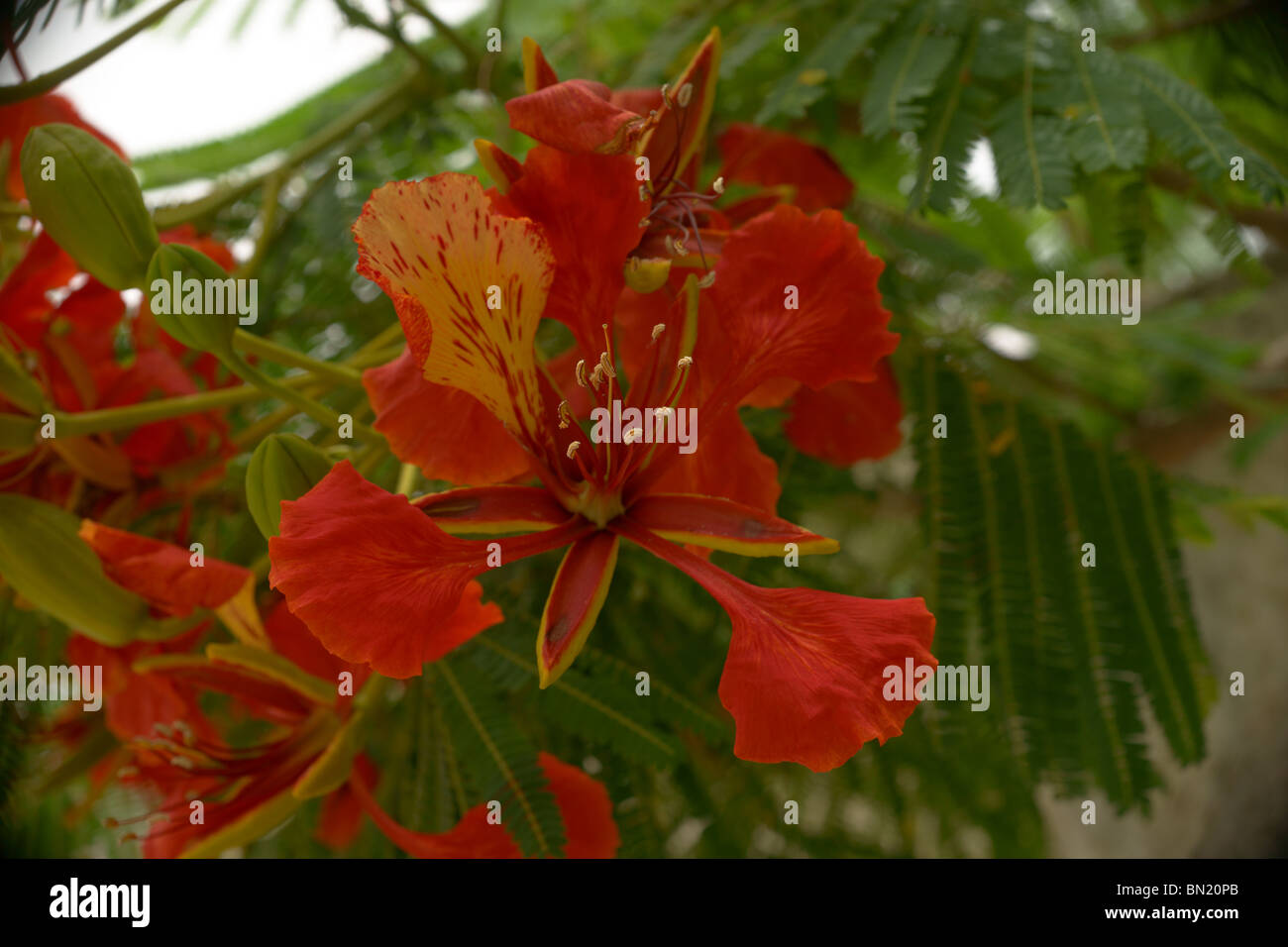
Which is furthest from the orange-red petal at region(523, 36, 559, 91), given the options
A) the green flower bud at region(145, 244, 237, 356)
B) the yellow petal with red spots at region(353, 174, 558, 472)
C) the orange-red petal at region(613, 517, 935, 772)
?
the orange-red petal at region(613, 517, 935, 772)

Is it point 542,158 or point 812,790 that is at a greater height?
point 542,158

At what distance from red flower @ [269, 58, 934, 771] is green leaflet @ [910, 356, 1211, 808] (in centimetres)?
38

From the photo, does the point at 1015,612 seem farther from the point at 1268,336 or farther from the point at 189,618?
the point at 1268,336

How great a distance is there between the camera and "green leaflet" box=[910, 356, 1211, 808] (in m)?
0.89

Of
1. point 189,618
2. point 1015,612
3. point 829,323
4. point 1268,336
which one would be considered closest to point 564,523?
point 829,323

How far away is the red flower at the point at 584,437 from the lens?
0.54 meters

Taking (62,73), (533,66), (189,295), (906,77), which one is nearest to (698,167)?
(533,66)

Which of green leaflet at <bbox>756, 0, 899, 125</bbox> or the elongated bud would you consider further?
green leaflet at <bbox>756, 0, 899, 125</bbox>

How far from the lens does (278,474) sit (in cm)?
58

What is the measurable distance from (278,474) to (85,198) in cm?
24

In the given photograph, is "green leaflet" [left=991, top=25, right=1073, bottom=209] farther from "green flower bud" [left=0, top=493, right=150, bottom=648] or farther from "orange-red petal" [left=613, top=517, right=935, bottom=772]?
"green flower bud" [left=0, top=493, right=150, bottom=648]

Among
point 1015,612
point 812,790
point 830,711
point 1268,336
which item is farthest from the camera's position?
point 1268,336

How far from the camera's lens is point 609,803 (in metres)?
0.76
